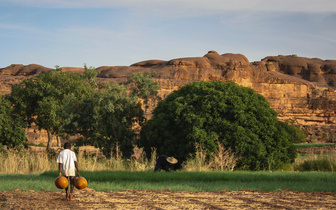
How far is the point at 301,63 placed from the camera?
308 ft

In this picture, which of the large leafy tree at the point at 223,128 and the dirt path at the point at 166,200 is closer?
the dirt path at the point at 166,200

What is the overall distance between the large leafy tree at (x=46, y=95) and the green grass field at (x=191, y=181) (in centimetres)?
1324

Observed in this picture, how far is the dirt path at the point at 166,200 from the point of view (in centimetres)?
727

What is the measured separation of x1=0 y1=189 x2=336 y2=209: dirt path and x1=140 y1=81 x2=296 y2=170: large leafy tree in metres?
5.36

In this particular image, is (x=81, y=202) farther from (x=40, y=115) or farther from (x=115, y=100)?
(x=40, y=115)

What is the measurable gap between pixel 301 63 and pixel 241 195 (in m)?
92.5

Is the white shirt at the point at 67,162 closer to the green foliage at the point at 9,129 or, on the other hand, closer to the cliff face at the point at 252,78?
the green foliage at the point at 9,129

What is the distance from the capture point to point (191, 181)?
11.1 metres

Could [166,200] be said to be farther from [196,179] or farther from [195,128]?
[195,128]

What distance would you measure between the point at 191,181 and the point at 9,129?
14.7m

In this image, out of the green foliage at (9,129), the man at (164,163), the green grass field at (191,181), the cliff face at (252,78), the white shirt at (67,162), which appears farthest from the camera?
the cliff face at (252,78)

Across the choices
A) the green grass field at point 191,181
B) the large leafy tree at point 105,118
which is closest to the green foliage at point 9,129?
the large leafy tree at point 105,118

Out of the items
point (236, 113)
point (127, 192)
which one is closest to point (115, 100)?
point (236, 113)

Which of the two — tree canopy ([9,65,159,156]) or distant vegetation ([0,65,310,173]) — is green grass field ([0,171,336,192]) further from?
tree canopy ([9,65,159,156])
